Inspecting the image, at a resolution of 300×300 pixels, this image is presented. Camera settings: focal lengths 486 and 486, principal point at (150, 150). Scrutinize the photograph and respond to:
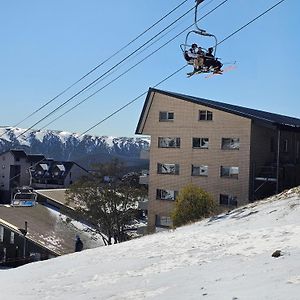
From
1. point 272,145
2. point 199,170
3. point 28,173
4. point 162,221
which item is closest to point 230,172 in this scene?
point 199,170

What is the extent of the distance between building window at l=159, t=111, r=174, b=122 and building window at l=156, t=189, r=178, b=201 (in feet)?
15.6

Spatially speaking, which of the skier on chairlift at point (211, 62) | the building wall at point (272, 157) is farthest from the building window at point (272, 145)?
the skier on chairlift at point (211, 62)

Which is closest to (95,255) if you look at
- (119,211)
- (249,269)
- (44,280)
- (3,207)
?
(44,280)

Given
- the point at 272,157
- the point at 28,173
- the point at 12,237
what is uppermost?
the point at 272,157

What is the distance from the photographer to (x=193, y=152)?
31.3 m

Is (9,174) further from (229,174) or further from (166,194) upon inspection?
(229,174)

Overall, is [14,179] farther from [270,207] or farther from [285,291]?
[285,291]

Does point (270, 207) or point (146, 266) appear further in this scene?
point (270, 207)

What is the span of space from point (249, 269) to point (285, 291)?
4.59 feet

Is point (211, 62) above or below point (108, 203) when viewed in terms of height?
above

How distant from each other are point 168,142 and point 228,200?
5.61m

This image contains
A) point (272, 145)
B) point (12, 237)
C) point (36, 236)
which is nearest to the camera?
point (272, 145)

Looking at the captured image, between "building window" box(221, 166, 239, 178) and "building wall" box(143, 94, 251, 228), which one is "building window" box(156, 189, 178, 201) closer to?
"building wall" box(143, 94, 251, 228)

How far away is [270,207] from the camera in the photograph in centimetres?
1122
